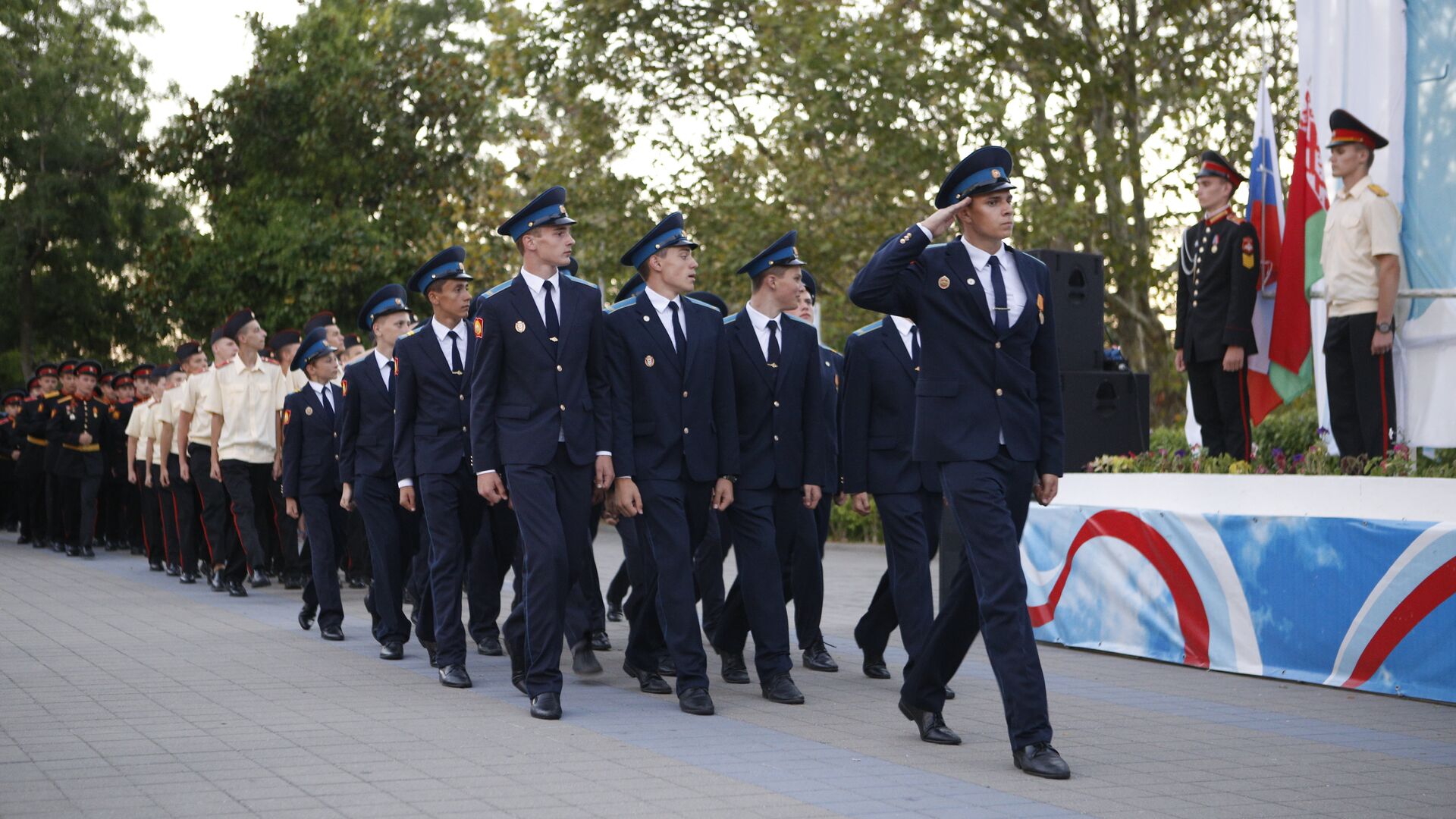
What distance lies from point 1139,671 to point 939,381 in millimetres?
3417

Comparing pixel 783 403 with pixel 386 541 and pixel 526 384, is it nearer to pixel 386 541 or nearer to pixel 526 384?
pixel 526 384

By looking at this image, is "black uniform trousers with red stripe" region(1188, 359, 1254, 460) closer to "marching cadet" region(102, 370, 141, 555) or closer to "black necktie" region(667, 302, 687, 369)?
"black necktie" region(667, 302, 687, 369)

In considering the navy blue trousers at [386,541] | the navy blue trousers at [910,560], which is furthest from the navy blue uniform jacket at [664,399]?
the navy blue trousers at [386,541]

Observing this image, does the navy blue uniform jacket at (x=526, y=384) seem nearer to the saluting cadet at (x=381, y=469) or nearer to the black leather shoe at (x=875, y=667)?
the saluting cadet at (x=381, y=469)

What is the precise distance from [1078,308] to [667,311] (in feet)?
16.0

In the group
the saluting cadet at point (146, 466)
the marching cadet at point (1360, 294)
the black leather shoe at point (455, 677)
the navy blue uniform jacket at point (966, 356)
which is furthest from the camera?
the saluting cadet at point (146, 466)

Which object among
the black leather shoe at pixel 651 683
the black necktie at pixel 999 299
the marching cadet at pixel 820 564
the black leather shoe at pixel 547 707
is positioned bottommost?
the black leather shoe at pixel 651 683

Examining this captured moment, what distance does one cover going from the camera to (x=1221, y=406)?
10977mm

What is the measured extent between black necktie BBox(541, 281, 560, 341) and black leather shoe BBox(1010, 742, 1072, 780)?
2828mm

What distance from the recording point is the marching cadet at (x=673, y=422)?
7.62 metres

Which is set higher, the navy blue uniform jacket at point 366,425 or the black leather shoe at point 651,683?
the navy blue uniform jacket at point 366,425

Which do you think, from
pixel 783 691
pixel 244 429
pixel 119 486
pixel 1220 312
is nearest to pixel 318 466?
pixel 244 429

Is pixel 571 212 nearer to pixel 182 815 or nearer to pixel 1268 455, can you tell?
pixel 1268 455

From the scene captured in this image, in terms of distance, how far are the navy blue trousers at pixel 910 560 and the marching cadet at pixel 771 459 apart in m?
0.41
